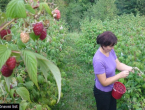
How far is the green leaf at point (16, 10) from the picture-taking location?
0.58m

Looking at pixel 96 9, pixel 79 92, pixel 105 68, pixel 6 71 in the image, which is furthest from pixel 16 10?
pixel 96 9

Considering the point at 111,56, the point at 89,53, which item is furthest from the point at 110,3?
the point at 111,56

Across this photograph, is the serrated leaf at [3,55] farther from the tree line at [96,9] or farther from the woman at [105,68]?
the tree line at [96,9]

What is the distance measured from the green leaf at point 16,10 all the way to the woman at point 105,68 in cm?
134

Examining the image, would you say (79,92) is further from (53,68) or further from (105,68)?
(53,68)

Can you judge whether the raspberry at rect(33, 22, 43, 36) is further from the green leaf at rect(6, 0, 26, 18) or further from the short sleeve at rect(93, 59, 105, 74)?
the short sleeve at rect(93, 59, 105, 74)

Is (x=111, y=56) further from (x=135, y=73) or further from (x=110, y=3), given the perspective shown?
(x=110, y=3)

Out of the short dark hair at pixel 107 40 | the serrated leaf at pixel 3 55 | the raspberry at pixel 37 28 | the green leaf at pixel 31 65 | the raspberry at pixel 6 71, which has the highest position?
the raspberry at pixel 37 28

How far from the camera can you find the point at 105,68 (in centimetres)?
191

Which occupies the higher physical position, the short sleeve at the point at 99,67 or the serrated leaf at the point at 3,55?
the serrated leaf at the point at 3,55

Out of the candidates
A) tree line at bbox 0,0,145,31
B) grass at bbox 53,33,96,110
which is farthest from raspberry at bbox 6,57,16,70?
tree line at bbox 0,0,145,31

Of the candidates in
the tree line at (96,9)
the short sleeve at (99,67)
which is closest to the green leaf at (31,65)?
the short sleeve at (99,67)

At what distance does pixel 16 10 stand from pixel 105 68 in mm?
1462

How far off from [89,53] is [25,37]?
4910mm
